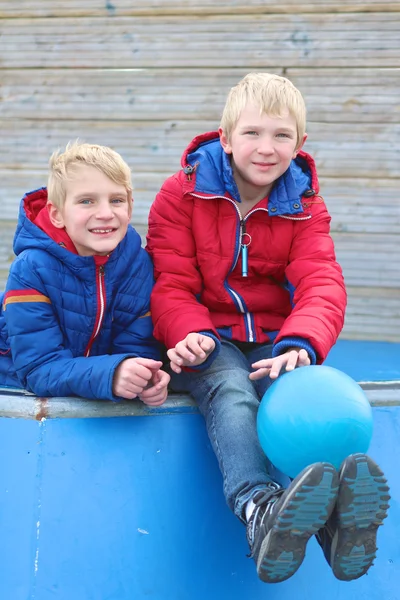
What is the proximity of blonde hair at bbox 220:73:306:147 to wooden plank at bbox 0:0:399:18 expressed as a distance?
4.83ft

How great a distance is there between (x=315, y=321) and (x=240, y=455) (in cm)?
41

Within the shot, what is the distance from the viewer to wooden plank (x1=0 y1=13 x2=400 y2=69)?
11.3ft

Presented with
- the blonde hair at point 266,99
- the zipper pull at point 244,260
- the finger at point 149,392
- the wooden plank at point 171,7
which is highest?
the wooden plank at point 171,7

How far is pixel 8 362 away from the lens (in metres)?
2.21

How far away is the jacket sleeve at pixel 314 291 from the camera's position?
1.93 metres

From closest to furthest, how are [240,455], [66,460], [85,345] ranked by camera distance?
[240,455] < [66,460] < [85,345]

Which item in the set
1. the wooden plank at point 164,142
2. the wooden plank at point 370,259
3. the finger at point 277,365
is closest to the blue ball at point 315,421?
the finger at point 277,365

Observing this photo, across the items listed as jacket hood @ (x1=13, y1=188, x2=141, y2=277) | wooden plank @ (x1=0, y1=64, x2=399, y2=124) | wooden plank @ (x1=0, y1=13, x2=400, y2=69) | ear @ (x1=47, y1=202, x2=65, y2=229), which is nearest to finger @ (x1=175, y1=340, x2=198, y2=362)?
jacket hood @ (x1=13, y1=188, x2=141, y2=277)

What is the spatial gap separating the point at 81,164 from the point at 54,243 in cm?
23

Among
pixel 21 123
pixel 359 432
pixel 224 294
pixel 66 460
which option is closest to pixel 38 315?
pixel 66 460

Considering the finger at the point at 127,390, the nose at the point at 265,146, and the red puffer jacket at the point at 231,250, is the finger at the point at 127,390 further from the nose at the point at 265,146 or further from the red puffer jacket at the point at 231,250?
the nose at the point at 265,146

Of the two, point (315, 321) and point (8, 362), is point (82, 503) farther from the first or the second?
point (315, 321)

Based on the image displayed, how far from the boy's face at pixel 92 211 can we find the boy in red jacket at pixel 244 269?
0.76 feet

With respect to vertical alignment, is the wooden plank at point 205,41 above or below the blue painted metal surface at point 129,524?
above
